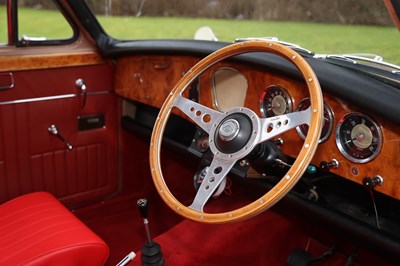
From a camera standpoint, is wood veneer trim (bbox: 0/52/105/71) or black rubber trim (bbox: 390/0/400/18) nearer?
black rubber trim (bbox: 390/0/400/18)

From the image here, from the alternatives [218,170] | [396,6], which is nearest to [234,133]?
[218,170]

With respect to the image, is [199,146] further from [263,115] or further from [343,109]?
[343,109]

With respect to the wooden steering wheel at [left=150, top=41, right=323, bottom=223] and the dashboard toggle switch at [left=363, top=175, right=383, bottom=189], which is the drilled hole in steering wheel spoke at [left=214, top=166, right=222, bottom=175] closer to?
the wooden steering wheel at [left=150, top=41, right=323, bottom=223]

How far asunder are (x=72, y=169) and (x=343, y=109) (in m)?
1.58

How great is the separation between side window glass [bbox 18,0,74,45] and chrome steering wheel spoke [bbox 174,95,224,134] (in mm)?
974

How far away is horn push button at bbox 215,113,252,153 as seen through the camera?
1.24 meters

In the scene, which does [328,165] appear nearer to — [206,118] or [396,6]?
[206,118]

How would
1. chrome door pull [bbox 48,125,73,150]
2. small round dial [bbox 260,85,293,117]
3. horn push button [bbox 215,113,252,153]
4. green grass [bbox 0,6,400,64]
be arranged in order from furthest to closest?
chrome door pull [bbox 48,125,73,150], green grass [bbox 0,6,400,64], small round dial [bbox 260,85,293,117], horn push button [bbox 215,113,252,153]

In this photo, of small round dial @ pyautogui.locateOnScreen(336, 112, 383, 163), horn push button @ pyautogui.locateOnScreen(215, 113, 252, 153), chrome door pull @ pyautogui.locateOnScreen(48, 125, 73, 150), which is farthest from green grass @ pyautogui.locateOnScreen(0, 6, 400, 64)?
horn push button @ pyautogui.locateOnScreen(215, 113, 252, 153)

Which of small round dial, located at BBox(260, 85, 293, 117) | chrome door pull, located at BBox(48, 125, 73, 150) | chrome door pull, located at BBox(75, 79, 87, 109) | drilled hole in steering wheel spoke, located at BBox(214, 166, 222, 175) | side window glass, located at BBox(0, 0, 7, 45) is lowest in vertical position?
chrome door pull, located at BBox(48, 125, 73, 150)

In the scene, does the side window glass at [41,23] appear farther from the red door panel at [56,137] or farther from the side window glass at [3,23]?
the red door panel at [56,137]

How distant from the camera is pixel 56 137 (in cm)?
227

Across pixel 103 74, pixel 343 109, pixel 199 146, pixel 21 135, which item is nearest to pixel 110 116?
pixel 103 74

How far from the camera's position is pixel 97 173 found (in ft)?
8.21
